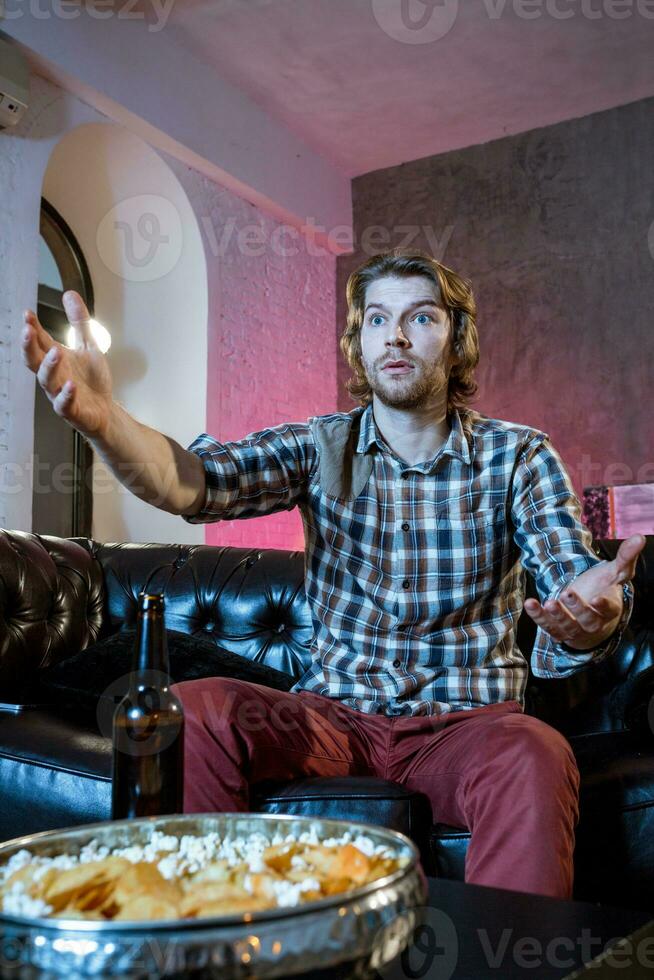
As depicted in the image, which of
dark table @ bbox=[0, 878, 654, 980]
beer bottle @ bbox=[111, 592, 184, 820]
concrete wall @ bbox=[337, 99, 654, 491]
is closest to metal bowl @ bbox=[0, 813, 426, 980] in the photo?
dark table @ bbox=[0, 878, 654, 980]

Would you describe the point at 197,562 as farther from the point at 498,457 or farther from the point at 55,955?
the point at 55,955

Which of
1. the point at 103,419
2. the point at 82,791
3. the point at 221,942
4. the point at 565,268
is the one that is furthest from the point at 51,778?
the point at 565,268

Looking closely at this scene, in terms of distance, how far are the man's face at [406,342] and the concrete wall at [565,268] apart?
3.18m

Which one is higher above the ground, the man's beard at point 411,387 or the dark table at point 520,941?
the man's beard at point 411,387

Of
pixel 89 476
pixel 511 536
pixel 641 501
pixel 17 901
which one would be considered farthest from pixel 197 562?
pixel 641 501

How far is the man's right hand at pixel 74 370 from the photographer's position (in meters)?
1.22

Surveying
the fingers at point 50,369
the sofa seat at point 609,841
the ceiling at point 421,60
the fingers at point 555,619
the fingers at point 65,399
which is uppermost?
the ceiling at point 421,60

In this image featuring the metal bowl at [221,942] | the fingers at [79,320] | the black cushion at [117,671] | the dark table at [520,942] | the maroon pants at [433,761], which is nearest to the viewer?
the metal bowl at [221,942]

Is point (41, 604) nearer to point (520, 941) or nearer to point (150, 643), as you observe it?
point (150, 643)

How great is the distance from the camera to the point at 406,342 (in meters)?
1.86

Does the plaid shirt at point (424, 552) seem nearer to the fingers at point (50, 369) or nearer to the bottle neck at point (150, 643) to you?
the fingers at point (50, 369)

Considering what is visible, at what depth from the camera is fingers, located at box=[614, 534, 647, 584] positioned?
52.0 inches

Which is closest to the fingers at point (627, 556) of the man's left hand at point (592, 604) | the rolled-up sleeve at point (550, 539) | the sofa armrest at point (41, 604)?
the man's left hand at point (592, 604)

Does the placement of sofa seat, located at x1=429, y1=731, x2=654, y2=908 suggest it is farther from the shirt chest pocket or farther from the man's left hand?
the shirt chest pocket
